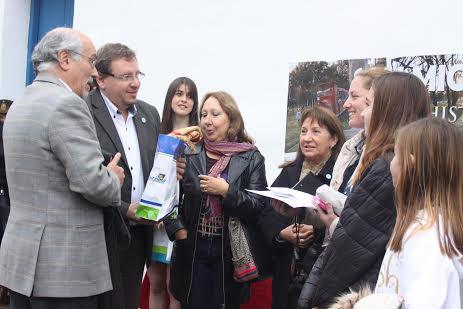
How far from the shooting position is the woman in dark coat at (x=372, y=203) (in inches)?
94.4

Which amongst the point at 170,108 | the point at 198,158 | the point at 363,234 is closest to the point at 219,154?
the point at 198,158

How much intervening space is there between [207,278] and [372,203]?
5.61 ft

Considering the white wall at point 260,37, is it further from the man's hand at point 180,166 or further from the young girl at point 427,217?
the young girl at point 427,217

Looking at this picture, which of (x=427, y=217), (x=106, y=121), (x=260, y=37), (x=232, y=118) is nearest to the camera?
(x=427, y=217)

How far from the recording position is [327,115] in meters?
3.92

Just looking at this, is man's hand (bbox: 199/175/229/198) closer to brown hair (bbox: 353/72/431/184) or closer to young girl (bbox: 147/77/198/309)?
young girl (bbox: 147/77/198/309)

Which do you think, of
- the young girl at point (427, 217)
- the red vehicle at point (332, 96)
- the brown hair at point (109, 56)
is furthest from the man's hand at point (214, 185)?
the young girl at point (427, 217)

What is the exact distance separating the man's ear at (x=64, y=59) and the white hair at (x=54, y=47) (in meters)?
0.01

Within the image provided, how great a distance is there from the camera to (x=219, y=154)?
4027mm

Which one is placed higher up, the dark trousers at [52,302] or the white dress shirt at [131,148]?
the white dress shirt at [131,148]

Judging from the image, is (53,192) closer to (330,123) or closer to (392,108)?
(392,108)

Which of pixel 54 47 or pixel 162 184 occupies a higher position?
pixel 54 47

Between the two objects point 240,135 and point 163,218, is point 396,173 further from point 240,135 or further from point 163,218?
point 240,135

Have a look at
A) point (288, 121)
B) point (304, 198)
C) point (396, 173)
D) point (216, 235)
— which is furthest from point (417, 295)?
point (288, 121)
